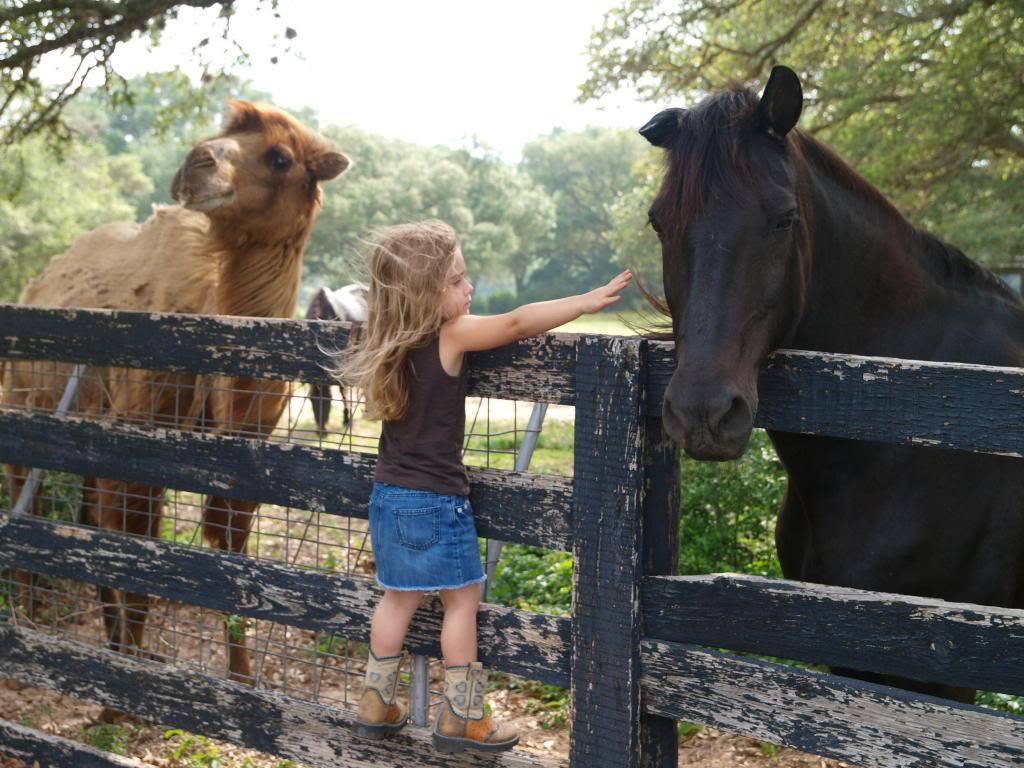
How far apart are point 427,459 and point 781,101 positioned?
4.47 feet

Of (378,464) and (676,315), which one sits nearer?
(676,315)

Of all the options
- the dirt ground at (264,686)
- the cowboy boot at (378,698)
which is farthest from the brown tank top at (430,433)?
the dirt ground at (264,686)

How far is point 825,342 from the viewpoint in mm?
2816

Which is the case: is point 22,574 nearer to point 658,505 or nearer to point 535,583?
point 535,583

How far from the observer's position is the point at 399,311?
2.51 meters

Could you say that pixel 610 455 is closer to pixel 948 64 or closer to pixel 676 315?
pixel 676 315

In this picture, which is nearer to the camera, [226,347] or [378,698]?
[378,698]

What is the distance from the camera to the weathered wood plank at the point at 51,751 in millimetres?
Answer: 3277

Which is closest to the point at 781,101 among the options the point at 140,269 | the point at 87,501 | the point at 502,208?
the point at 140,269

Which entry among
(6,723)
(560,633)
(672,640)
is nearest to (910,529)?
(672,640)

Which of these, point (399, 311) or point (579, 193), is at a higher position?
point (579, 193)

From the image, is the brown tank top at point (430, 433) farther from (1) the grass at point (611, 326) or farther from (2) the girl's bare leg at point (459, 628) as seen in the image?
(1) the grass at point (611, 326)

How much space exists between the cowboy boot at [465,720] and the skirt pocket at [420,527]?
1.13 feet

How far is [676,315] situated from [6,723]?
9.87 feet
